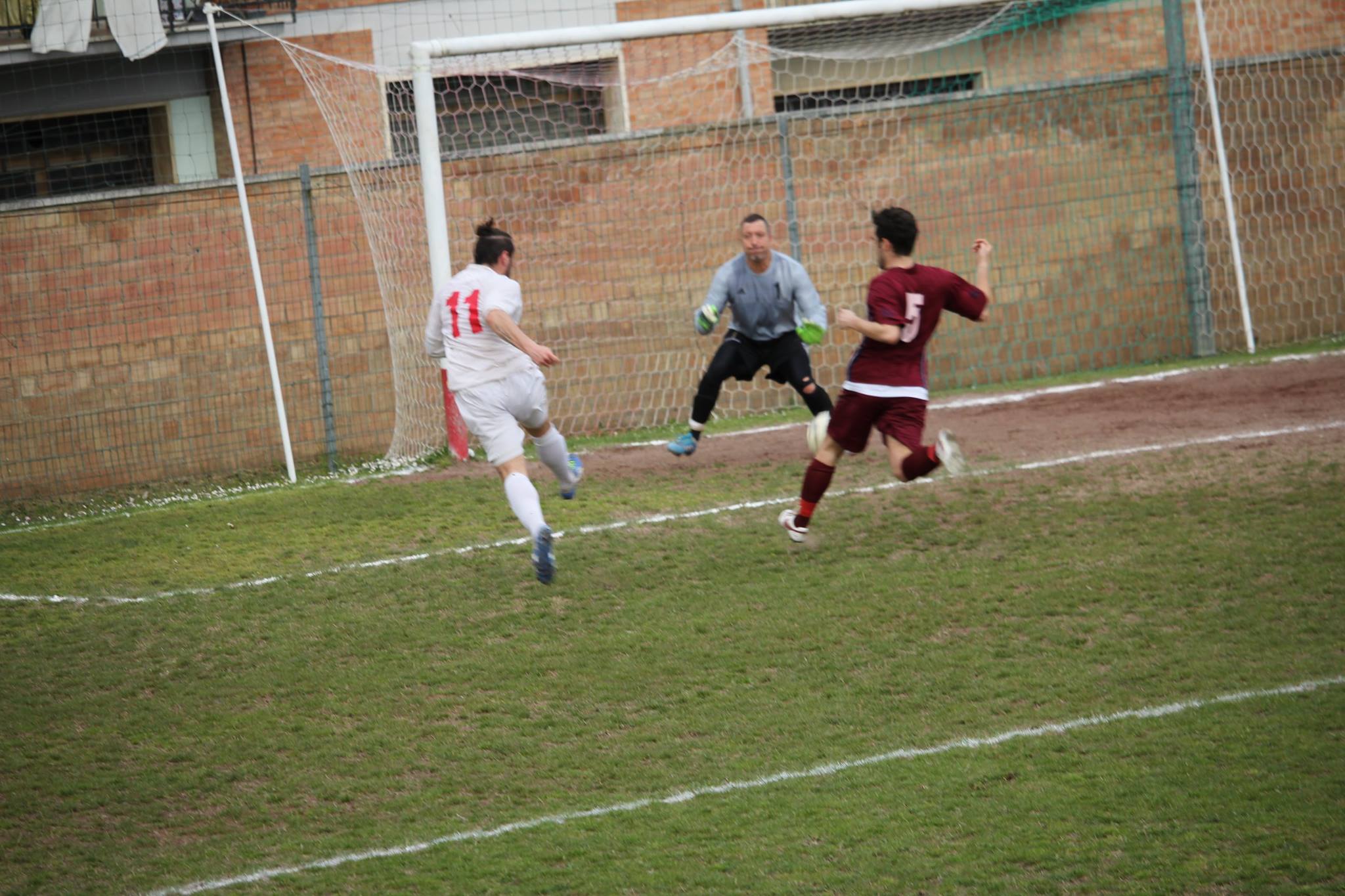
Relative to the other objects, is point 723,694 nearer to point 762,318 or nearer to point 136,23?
point 762,318

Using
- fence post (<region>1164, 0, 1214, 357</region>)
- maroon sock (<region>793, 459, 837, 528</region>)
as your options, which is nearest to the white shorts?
maroon sock (<region>793, 459, 837, 528</region>)

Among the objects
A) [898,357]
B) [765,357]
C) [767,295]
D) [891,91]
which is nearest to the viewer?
[898,357]

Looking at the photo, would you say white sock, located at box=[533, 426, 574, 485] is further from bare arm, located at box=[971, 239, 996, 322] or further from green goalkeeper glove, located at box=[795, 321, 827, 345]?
bare arm, located at box=[971, 239, 996, 322]

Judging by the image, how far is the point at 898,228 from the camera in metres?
6.99

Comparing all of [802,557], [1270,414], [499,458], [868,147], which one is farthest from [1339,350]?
[499,458]

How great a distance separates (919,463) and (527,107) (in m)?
9.33

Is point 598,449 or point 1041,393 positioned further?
point 1041,393

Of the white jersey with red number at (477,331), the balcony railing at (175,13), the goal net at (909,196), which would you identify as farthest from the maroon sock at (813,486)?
the balcony railing at (175,13)

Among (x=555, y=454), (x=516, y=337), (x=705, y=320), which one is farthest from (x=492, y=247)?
(x=705, y=320)

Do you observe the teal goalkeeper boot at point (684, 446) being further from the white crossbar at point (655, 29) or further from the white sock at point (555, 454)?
the white crossbar at point (655, 29)

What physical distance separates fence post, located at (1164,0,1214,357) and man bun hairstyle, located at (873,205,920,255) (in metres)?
7.11

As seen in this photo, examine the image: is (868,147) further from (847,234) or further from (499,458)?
(499,458)

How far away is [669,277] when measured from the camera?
44.2 feet

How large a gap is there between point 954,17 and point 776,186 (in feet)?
10.7
